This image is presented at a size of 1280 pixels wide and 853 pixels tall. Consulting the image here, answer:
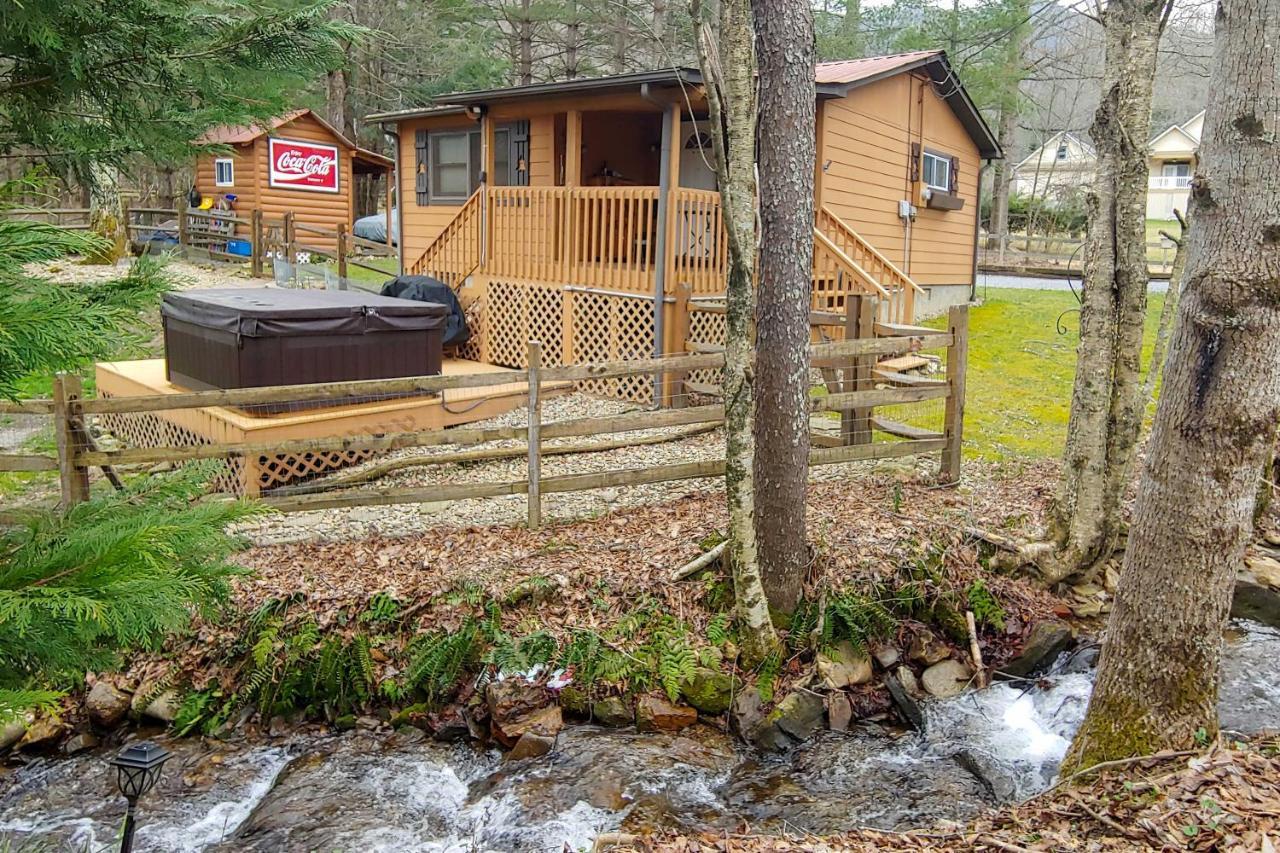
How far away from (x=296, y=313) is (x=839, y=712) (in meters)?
5.73

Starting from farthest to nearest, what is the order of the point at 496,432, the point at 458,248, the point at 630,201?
the point at 458,248 < the point at 630,201 < the point at 496,432

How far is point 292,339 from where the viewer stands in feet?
27.3

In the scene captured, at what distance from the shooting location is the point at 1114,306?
5.93 meters

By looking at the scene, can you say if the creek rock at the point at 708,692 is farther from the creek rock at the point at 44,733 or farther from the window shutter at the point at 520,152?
the window shutter at the point at 520,152

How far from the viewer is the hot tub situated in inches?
321

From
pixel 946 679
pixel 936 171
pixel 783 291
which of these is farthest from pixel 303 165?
pixel 946 679

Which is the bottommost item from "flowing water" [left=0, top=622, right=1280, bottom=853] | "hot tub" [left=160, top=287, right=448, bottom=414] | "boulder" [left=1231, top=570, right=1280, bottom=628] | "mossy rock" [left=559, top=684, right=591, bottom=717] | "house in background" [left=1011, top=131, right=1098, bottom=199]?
"flowing water" [left=0, top=622, right=1280, bottom=853]

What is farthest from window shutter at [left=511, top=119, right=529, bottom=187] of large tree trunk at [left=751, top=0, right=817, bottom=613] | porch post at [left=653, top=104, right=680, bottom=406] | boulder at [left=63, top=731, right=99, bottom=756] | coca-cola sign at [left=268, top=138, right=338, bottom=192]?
coca-cola sign at [left=268, top=138, right=338, bottom=192]

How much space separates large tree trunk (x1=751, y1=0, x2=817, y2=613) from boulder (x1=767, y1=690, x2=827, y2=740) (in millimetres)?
568

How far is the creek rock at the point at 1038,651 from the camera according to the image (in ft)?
20.1

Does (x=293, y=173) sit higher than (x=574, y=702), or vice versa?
(x=293, y=173)

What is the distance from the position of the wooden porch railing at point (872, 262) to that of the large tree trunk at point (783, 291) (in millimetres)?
5610

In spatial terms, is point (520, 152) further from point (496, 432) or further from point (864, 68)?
point (496, 432)

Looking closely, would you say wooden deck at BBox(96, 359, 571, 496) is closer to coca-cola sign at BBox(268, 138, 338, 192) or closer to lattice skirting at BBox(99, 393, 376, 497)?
lattice skirting at BBox(99, 393, 376, 497)
